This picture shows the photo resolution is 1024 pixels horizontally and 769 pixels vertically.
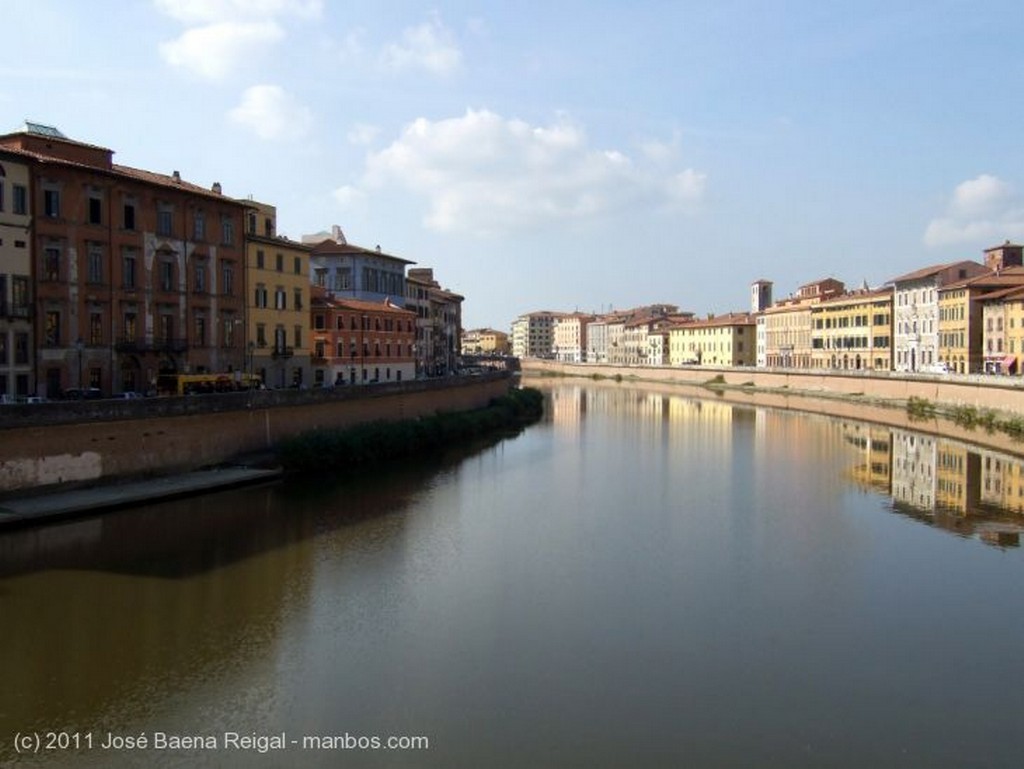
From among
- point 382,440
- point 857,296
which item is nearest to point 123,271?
point 382,440

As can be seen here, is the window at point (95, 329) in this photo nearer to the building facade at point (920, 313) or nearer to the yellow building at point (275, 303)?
the yellow building at point (275, 303)

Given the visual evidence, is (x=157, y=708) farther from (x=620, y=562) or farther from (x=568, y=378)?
(x=568, y=378)

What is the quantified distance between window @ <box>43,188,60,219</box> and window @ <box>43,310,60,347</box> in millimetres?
2912

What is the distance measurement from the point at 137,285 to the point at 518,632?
2135 cm

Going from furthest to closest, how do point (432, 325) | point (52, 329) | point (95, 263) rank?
1. point (432, 325)
2. point (95, 263)
3. point (52, 329)

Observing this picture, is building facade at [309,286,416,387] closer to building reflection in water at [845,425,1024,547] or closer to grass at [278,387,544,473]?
grass at [278,387,544,473]

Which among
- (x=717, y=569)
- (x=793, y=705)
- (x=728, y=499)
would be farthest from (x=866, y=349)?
(x=793, y=705)

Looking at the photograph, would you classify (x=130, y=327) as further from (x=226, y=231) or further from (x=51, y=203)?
(x=226, y=231)

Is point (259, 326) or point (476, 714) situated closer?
point (476, 714)

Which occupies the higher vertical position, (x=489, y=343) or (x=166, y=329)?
(x=489, y=343)

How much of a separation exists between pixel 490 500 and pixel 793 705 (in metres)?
14.5

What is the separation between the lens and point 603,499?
25.5 meters

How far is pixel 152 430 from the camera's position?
24750mm

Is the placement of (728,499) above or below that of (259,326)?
below
